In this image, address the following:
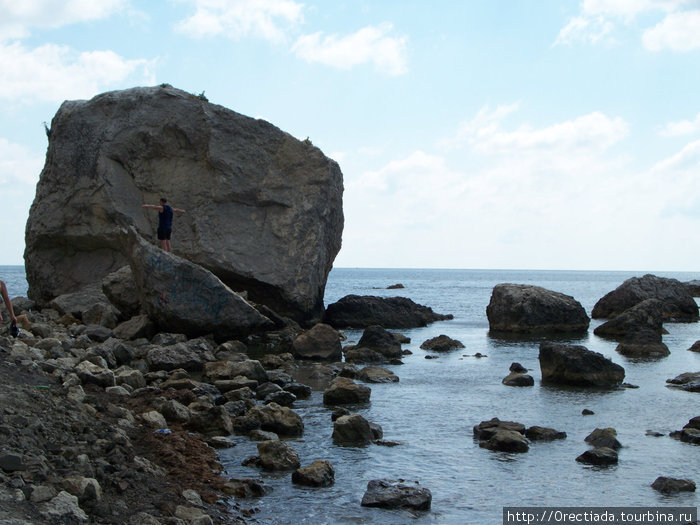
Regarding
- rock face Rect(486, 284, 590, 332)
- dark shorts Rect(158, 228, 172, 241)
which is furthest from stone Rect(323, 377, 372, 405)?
rock face Rect(486, 284, 590, 332)

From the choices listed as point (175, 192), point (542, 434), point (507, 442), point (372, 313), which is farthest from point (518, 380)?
point (372, 313)

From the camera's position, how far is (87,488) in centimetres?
633

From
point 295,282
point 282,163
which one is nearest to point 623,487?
point 295,282

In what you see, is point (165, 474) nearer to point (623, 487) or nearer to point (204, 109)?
point (623, 487)

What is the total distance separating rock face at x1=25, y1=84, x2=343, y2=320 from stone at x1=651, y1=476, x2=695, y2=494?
1786 centimetres

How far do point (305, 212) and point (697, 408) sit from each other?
52.4ft

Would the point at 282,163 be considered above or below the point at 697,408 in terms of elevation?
above

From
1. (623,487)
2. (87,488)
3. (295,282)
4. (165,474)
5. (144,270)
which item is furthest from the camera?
(295,282)

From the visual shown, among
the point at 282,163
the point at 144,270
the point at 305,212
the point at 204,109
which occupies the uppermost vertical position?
the point at 204,109

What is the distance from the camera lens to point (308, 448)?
1053cm

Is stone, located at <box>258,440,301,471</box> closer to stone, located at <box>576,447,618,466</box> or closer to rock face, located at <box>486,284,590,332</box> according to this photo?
stone, located at <box>576,447,618,466</box>

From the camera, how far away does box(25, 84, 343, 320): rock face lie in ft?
84.5

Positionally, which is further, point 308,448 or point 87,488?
point 308,448

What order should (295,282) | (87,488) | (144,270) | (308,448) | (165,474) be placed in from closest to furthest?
(87,488) → (165,474) → (308,448) → (144,270) → (295,282)
